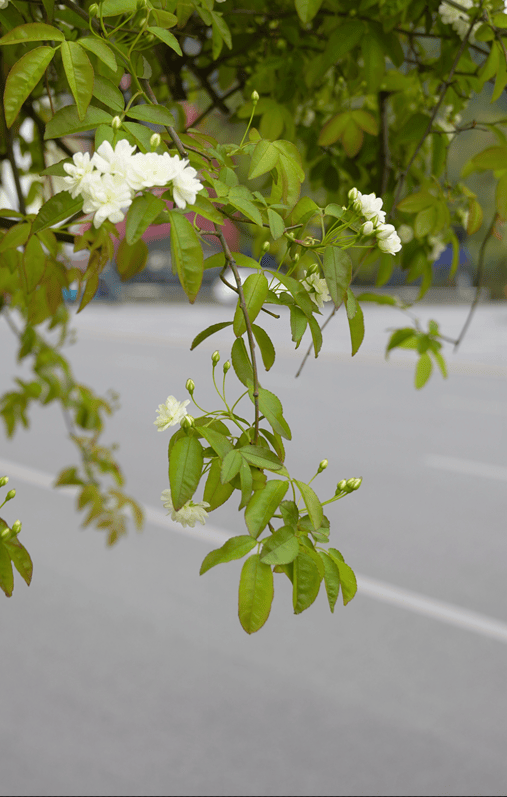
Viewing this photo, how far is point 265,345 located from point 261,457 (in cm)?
13

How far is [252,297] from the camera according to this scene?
60 centimetres

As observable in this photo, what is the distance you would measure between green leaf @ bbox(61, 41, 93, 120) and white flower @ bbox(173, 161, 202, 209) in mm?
97

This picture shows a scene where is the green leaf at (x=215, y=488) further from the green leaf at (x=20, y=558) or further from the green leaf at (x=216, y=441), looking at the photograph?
the green leaf at (x=20, y=558)

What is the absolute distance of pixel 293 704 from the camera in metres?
2.09

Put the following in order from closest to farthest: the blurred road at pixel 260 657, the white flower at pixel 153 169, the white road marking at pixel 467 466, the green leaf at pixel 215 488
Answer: the white flower at pixel 153 169 → the green leaf at pixel 215 488 → the blurred road at pixel 260 657 → the white road marking at pixel 467 466

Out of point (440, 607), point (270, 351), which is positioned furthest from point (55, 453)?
point (270, 351)

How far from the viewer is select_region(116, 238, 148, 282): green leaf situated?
0.94 metres

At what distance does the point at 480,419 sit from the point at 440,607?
3.53m

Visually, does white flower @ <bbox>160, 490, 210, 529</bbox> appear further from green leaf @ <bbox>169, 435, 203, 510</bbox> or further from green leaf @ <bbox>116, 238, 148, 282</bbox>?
green leaf @ <bbox>116, 238, 148, 282</bbox>

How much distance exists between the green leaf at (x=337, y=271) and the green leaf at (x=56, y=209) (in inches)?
8.1

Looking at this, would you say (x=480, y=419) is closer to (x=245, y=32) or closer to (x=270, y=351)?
(x=245, y=32)

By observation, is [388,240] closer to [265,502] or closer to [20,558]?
[265,502]

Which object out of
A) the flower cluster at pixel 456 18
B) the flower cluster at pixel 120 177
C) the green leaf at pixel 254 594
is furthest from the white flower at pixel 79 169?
the flower cluster at pixel 456 18

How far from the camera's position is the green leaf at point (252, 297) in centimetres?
60
